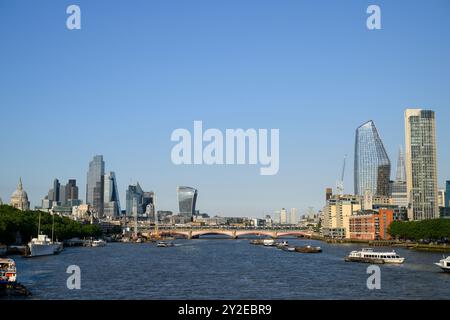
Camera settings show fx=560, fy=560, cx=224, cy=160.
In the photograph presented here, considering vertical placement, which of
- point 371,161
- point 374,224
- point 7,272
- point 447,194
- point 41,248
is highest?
point 371,161

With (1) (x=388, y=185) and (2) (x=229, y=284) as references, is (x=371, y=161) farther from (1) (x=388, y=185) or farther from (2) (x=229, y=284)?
(2) (x=229, y=284)

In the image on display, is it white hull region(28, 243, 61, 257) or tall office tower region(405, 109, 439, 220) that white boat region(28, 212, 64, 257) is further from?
tall office tower region(405, 109, 439, 220)

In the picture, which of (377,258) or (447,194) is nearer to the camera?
(377,258)

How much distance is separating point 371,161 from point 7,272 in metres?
149

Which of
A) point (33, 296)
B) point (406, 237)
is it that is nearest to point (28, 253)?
point (33, 296)

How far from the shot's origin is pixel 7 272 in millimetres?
24344

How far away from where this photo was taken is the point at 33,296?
22.2 meters

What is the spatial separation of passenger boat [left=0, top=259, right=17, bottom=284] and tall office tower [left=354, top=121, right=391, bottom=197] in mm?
147004

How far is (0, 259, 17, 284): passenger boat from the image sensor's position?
23.7 metres

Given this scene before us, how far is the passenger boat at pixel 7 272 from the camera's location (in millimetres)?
23688

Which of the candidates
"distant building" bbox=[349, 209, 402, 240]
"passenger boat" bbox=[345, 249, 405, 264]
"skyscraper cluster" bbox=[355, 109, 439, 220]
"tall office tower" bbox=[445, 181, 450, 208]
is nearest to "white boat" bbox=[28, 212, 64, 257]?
"passenger boat" bbox=[345, 249, 405, 264]

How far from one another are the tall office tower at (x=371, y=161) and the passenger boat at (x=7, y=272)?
147 meters

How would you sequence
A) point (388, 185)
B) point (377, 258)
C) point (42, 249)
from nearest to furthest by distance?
1. point (377, 258)
2. point (42, 249)
3. point (388, 185)

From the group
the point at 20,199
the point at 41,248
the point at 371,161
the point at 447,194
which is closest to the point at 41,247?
the point at 41,248
